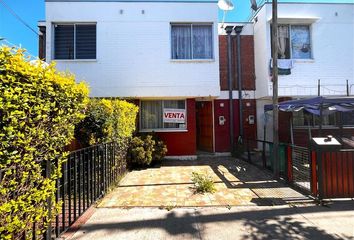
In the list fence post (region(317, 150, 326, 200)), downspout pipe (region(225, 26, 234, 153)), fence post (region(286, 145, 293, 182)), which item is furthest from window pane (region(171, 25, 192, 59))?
fence post (region(317, 150, 326, 200))

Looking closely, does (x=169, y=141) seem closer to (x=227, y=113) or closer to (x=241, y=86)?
(x=227, y=113)

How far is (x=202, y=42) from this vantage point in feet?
39.9

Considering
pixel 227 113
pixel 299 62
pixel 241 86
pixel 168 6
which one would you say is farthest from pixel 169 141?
pixel 299 62

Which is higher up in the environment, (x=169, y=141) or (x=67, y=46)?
(x=67, y=46)

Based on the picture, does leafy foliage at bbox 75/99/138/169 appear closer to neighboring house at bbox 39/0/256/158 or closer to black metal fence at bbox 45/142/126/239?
black metal fence at bbox 45/142/126/239

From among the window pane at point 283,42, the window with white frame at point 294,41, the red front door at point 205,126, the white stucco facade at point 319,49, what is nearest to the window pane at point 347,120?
the white stucco facade at point 319,49

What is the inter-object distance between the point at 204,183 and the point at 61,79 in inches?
171

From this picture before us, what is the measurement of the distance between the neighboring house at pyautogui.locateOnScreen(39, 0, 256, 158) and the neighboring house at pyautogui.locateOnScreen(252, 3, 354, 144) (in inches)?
97.8

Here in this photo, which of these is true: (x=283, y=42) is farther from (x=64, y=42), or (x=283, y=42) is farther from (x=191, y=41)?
(x=64, y=42)

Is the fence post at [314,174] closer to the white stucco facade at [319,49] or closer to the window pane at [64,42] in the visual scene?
the white stucco facade at [319,49]

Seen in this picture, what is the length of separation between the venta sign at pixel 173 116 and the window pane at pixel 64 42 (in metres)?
4.68

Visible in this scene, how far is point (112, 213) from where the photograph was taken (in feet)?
17.5

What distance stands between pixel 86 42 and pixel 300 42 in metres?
9.63

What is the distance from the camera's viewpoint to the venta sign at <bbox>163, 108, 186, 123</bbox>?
39.8ft
